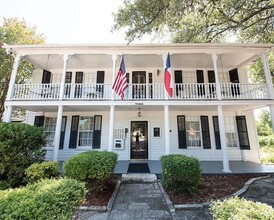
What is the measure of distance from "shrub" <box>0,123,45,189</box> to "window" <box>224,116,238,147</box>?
10.7 m

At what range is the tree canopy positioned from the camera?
6.77 metres

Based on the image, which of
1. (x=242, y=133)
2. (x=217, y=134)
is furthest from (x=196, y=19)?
(x=242, y=133)

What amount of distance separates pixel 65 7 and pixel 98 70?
3875 millimetres

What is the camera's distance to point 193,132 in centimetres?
1014

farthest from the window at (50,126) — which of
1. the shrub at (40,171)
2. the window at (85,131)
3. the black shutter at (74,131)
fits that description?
the shrub at (40,171)

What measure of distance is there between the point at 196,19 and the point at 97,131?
9.03m

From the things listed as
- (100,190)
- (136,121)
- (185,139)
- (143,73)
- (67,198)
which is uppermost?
(143,73)

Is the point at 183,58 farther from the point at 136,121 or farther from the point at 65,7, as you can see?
the point at 65,7

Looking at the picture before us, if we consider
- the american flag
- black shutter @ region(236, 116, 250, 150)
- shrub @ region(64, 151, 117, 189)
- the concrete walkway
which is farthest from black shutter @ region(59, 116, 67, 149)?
black shutter @ region(236, 116, 250, 150)

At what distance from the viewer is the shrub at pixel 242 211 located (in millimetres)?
1847

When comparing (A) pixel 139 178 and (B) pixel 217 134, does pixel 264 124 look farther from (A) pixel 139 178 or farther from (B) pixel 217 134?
(A) pixel 139 178

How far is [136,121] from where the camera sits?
1031cm

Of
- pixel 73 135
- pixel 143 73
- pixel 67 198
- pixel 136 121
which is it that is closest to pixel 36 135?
pixel 73 135

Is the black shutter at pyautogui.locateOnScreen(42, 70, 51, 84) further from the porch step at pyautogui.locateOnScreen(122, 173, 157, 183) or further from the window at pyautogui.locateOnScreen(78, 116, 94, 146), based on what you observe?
the porch step at pyautogui.locateOnScreen(122, 173, 157, 183)
